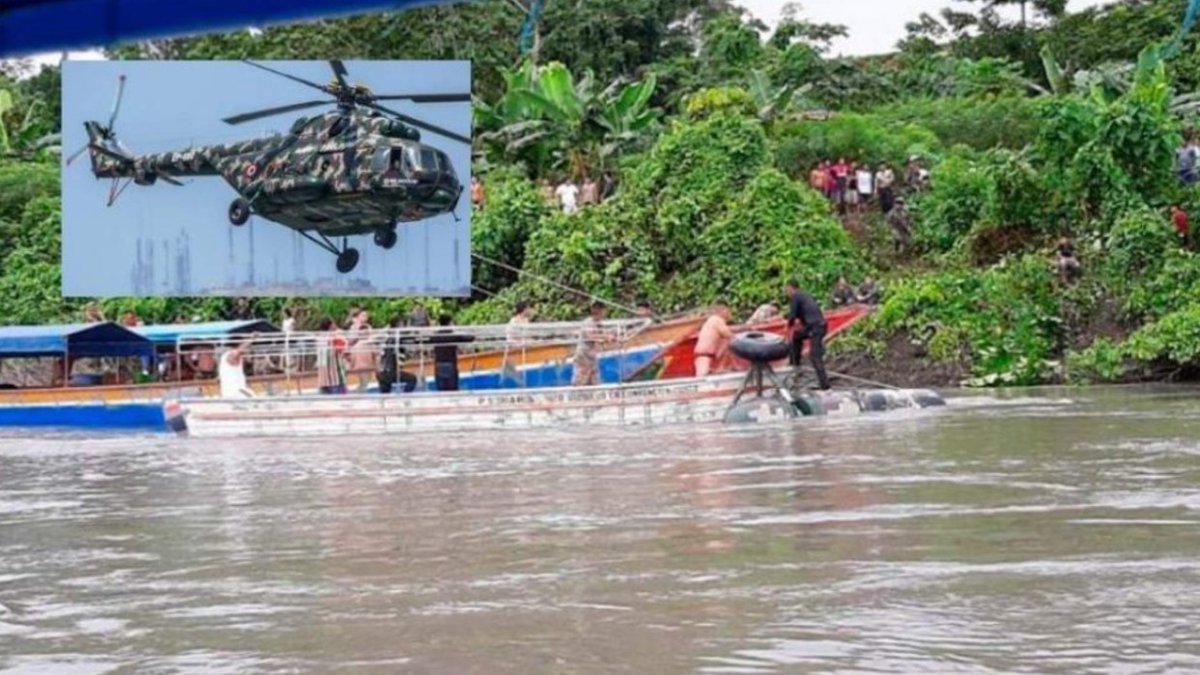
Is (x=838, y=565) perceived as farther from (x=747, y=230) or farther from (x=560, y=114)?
(x=560, y=114)

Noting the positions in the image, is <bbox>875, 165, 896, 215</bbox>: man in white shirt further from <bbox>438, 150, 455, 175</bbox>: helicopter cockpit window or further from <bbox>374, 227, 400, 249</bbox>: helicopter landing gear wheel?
<bbox>374, 227, 400, 249</bbox>: helicopter landing gear wheel

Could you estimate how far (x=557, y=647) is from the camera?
6.10 meters

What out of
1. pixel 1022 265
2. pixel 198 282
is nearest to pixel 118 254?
pixel 198 282

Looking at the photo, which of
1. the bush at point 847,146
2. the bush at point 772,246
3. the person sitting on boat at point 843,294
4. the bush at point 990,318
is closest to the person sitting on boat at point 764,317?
the bush at point 990,318

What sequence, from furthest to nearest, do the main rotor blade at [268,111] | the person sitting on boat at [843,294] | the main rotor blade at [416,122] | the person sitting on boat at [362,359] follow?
the person sitting on boat at [843,294]
the main rotor blade at [268,111]
the main rotor blade at [416,122]
the person sitting on boat at [362,359]

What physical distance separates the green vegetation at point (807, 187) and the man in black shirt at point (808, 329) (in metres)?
6.64

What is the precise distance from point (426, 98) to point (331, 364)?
4864 millimetres

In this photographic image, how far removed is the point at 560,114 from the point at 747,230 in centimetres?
569

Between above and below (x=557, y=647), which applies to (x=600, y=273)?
above

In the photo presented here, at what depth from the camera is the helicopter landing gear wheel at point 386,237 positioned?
23.9 metres

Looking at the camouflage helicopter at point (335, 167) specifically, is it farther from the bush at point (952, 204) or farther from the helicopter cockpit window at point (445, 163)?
the bush at point (952, 204)

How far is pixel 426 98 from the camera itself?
23.6m

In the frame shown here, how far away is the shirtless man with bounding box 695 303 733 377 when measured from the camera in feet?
59.5

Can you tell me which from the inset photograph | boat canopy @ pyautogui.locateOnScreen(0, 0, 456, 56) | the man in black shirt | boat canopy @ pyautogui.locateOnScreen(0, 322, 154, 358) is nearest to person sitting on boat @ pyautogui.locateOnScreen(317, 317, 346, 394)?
the inset photograph
